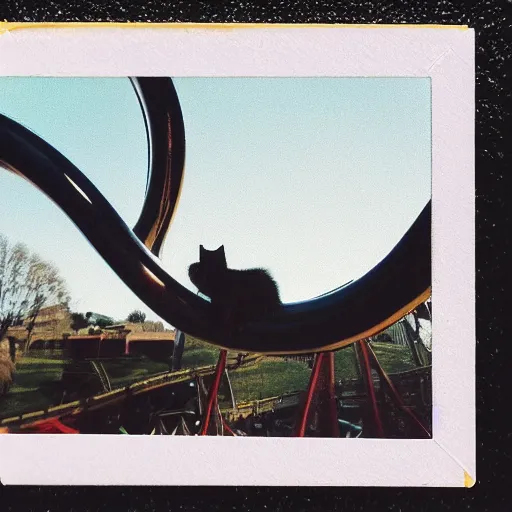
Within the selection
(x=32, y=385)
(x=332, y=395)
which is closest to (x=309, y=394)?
(x=332, y=395)

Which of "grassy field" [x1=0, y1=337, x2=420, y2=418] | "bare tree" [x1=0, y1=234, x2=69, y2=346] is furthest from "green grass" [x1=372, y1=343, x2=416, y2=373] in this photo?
"bare tree" [x1=0, y1=234, x2=69, y2=346]

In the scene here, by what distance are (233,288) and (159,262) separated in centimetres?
8

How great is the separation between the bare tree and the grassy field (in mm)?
41

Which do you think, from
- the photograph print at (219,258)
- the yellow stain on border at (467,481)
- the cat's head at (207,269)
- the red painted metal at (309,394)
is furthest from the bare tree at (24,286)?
the yellow stain on border at (467,481)

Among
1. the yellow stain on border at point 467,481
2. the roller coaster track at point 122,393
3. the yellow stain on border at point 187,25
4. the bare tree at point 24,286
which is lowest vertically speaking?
the yellow stain on border at point 467,481

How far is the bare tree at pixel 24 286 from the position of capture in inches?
18.6
